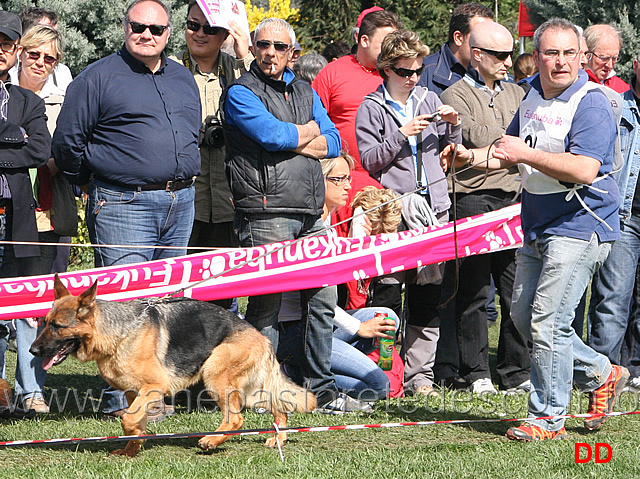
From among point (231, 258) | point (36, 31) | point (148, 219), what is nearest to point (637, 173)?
point (231, 258)

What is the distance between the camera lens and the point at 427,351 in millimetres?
7371

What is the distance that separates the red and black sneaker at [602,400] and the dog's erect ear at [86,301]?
3.17 meters

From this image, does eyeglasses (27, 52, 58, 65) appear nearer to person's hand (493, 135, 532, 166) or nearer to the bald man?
the bald man

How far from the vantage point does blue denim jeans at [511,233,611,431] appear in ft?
18.0

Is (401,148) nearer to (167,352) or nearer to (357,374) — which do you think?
(357,374)

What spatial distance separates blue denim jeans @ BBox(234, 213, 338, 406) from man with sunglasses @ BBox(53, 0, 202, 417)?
1.81 feet

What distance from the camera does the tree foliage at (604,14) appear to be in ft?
59.4

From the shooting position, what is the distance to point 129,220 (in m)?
6.29

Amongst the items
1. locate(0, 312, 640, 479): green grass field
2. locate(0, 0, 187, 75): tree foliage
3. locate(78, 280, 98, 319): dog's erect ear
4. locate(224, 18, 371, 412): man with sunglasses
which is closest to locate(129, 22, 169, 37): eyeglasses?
locate(224, 18, 371, 412): man with sunglasses

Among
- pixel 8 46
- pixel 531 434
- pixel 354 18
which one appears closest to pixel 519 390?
pixel 531 434

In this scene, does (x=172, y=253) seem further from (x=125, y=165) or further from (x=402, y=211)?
(x=402, y=211)

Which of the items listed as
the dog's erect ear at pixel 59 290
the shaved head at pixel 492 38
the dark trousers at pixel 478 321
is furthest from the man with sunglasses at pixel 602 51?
the dog's erect ear at pixel 59 290

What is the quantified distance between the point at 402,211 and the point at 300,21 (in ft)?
70.1

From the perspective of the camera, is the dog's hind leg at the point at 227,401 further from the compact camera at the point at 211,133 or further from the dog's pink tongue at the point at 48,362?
the compact camera at the point at 211,133
